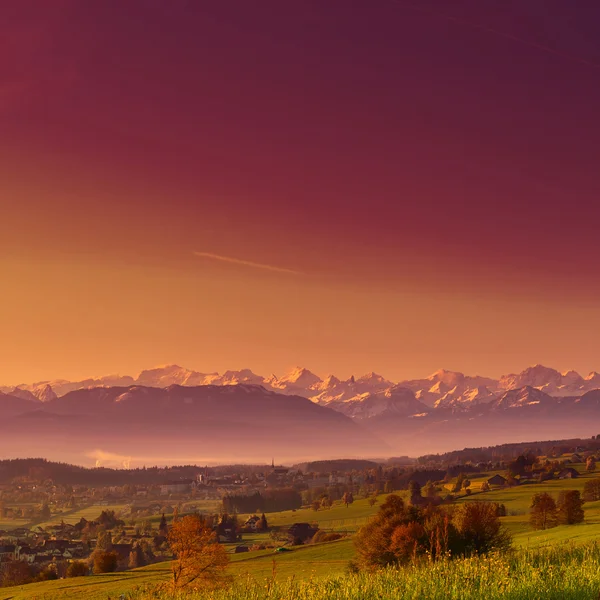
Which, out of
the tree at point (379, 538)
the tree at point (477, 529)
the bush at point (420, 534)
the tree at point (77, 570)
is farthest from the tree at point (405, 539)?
the tree at point (77, 570)

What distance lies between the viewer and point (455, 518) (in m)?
69.4

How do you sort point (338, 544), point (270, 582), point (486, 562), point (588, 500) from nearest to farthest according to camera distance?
point (270, 582) < point (486, 562) < point (338, 544) < point (588, 500)

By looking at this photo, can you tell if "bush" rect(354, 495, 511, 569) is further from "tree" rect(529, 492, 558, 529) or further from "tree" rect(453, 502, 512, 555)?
"tree" rect(529, 492, 558, 529)

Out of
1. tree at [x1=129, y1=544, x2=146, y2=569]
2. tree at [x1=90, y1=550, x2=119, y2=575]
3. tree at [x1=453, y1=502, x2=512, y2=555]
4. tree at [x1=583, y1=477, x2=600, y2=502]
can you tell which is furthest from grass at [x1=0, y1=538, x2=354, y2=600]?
tree at [x1=583, y1=477, x2=600, y2=502]

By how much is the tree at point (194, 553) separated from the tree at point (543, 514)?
77941mm

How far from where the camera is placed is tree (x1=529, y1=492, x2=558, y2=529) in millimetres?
132625

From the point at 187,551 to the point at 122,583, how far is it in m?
47.7

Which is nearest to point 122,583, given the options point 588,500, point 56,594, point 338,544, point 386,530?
→ point 56,594

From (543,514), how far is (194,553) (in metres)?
83.3

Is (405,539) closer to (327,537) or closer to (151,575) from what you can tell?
(151,575)

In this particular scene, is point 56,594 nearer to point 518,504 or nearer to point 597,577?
point 597,577

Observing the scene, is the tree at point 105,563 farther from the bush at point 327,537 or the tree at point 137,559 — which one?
the bush at point 327,537

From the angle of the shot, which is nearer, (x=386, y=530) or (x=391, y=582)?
(x=391, y=582)

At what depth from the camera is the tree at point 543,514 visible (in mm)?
132625
